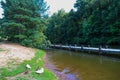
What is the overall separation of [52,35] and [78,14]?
19385 millimetres

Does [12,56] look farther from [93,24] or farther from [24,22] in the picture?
[93,24]

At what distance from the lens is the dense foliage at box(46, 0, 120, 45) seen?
3191 cm

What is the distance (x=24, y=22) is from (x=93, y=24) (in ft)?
51.6

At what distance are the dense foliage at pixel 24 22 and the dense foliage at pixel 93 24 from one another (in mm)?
12025

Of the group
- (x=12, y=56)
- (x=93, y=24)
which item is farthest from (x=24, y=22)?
(x=93, y=24)

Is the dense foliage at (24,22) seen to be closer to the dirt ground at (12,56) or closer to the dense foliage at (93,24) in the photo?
the dirt ground at (12,56)

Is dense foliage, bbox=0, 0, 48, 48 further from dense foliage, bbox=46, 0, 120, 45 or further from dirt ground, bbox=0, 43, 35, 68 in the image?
dense foliage, bbox=46, 0, 120, 45

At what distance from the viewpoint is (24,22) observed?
28.1 meters

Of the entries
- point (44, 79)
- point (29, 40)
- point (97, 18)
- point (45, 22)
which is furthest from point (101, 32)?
point (44, 79)

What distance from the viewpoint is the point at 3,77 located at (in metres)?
8.65

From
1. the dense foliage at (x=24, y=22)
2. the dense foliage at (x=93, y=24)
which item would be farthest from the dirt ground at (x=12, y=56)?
the dense foliage at (x=93, y=24)

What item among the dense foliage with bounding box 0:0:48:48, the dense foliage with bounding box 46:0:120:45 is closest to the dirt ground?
the dense foliage with bounding box 0:0:48:48

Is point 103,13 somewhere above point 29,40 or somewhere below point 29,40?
above

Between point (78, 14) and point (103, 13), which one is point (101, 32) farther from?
point (78, 14)
